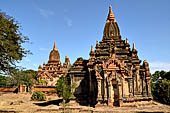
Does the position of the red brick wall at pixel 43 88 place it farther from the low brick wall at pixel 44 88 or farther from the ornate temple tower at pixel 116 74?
the ornate temple tower at pixel 116 74

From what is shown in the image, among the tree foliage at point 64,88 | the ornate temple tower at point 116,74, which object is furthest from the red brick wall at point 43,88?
the tree foliage at point 64,88

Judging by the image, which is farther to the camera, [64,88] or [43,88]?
[43,88]

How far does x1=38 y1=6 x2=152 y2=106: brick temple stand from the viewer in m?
20.9

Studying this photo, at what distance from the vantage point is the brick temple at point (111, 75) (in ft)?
68.7

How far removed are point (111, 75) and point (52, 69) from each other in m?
37.3

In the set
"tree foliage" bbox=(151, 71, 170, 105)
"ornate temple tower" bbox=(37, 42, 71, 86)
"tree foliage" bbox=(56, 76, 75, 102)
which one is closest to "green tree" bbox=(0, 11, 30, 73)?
"tree foliage" bbox=(56, 76, 75, 102)

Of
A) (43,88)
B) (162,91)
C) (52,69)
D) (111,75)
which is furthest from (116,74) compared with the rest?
(52,69)

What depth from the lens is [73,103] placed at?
2261cm

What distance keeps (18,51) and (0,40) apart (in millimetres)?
2478

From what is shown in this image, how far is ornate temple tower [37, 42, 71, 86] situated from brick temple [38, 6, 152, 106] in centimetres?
2516

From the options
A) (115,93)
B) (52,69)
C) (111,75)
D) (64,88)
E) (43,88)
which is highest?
(52,69)

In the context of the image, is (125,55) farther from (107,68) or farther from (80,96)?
(80,96)

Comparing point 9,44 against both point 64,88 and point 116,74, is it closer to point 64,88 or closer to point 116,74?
point 64,88

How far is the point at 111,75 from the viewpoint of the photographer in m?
21.1
